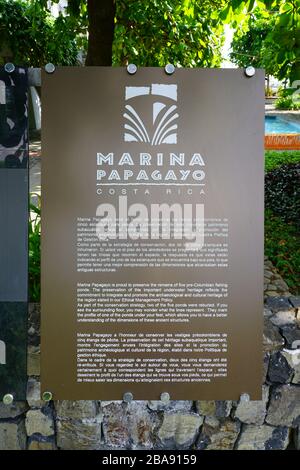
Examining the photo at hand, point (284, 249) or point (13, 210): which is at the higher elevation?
point (13, 210)

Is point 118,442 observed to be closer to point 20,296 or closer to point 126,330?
point 126,330

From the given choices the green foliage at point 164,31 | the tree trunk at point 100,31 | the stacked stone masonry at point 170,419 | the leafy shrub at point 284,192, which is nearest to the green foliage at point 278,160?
Result: the leafy shrub at point 284,192

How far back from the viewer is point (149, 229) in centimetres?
222

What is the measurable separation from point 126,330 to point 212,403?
0.63 meters

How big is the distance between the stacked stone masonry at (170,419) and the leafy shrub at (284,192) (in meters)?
4.38

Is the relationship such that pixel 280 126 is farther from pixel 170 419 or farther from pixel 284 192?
pixel 170 419

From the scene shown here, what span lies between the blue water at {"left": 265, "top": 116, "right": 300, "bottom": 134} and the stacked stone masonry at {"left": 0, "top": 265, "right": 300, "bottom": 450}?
73.6 feet

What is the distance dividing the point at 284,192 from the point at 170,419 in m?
6.04

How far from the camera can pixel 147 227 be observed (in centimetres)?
222

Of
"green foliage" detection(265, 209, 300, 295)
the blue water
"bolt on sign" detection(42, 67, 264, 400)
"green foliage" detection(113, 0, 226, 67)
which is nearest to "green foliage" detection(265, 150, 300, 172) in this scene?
"green foliage" detection(113, 0, 226, 67)

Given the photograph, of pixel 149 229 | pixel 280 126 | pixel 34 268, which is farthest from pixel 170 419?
pixel 280 126

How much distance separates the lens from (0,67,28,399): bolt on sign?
88.7 inches

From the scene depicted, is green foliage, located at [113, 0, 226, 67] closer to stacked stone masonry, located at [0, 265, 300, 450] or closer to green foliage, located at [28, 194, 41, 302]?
green foliage, located at [28, 194, 41, 302]

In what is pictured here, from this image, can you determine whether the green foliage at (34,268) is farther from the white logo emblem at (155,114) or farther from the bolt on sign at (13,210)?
the white logo emblem at (155,114)
